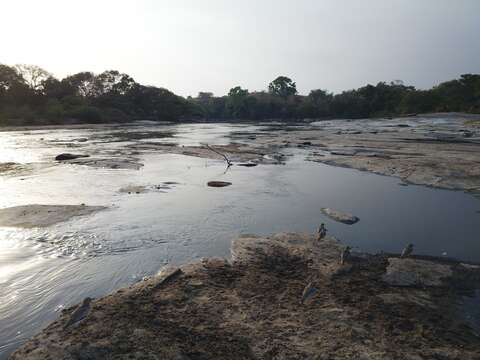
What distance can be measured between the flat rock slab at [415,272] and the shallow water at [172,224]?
3.22 ft

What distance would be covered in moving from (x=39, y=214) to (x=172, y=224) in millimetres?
4179

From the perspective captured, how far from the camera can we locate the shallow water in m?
6.25

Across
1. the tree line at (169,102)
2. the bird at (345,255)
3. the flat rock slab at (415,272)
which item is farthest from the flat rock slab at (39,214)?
the tree line at (169,102)

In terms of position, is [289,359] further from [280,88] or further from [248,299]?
[280,88]

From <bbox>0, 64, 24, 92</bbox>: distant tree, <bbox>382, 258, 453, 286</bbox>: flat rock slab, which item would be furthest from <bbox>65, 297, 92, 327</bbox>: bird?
<bbox>0, 64, 24, 92</bbox>: distant tree

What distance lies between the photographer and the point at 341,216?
10.4m

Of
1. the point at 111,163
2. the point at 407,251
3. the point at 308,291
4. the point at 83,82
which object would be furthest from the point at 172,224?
the point at 83,82

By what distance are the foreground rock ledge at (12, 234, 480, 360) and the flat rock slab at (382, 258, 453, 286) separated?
59 mm

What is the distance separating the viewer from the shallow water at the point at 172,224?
246 inches

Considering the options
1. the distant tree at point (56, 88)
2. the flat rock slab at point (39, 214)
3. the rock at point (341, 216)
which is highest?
the distant tree at point (56, 88)

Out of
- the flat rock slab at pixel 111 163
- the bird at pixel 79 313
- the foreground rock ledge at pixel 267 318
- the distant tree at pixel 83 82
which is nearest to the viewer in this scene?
the foreground rock ledge at pixel 267 318

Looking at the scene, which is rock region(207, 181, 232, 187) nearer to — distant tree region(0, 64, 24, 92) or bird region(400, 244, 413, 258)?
bird region(400, 244, 413, 258)

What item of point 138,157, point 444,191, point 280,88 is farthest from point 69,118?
point 280,88

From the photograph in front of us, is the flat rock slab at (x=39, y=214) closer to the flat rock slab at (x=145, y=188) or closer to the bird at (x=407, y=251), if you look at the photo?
the flat rock slab at (x=145, y=188)
